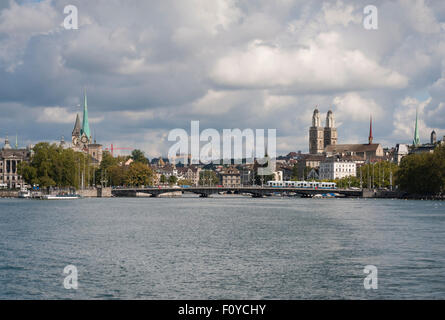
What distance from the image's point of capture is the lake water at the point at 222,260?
83.9ft

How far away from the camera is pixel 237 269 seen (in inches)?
1206

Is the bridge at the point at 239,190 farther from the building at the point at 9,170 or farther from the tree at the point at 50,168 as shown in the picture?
the building at the point at 9,170

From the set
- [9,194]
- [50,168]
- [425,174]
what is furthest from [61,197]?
[425,174]

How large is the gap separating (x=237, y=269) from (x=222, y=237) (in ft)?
51.3

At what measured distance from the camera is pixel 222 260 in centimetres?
3381

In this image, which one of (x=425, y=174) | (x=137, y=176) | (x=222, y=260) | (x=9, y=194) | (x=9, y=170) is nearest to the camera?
(x=222, y=260)

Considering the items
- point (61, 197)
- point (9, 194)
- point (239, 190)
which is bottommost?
point (61, 197)

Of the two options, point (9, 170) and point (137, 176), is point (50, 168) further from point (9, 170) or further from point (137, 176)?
point (9, 170)

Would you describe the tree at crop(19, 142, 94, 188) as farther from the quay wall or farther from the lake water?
the lake water

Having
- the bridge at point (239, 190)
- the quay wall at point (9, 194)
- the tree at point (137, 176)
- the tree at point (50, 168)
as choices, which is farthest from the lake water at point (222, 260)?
the tree at point (137, 176)

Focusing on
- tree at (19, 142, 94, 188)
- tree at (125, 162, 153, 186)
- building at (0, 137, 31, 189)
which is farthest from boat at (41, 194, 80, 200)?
building at (0, 137, 31, 189)

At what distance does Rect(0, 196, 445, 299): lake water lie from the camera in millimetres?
25578
